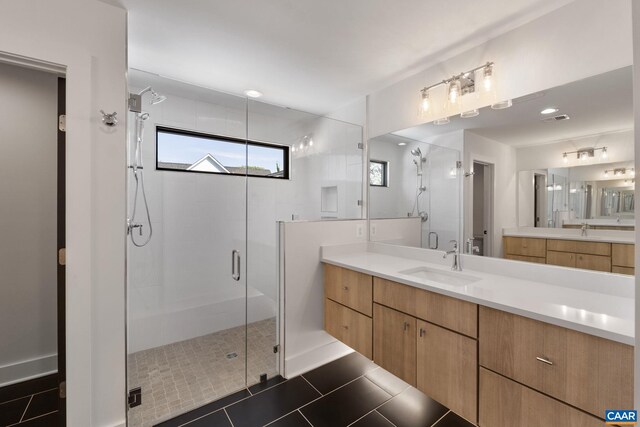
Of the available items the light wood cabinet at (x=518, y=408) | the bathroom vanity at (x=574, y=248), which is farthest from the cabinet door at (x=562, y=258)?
the light wood cabinet at (x=518, y=408)

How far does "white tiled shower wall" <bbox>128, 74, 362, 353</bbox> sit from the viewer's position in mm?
2219

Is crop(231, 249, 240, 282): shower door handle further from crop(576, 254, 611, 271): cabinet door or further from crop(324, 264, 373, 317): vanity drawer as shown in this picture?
crop(576, 254, 611, 271): cabinet door

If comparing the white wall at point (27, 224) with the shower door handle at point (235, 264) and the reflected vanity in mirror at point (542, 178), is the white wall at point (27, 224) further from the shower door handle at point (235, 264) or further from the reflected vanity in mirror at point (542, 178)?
the reflected vanity in mirror at point (542, 178)

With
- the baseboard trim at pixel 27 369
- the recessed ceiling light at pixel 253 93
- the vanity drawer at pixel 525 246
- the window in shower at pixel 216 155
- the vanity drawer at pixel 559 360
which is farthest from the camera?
the recessed ceiling light at pixel 253 93

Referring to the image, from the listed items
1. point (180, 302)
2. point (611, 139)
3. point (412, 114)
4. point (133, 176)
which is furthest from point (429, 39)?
point (180, 302)

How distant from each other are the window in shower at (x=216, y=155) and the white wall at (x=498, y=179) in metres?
1.62

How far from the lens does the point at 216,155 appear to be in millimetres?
2408

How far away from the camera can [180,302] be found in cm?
250

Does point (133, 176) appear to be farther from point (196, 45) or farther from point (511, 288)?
point (511, 288)

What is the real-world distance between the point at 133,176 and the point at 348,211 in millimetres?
1816

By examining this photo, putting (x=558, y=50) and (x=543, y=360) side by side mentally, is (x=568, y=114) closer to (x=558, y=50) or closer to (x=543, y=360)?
(x=558, y=50)

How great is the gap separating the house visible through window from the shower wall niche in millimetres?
147

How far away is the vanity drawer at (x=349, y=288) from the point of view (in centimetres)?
194

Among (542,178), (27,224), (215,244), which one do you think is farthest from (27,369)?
(542,178)
